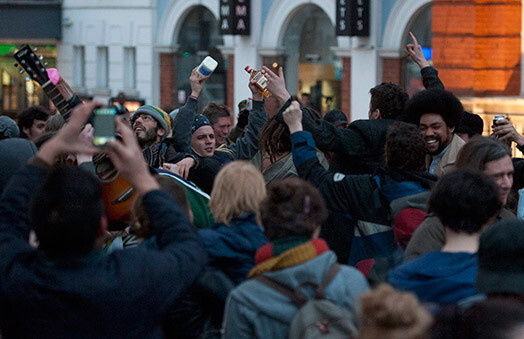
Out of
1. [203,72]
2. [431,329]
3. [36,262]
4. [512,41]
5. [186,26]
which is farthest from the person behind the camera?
[186,26]

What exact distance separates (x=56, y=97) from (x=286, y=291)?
2.96 meters

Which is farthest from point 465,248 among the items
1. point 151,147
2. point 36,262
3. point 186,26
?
point 186,26

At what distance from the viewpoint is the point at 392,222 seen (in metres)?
4.44

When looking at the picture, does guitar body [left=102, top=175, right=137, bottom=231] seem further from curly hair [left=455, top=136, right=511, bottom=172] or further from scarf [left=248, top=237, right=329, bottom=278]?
curly hair [left=455, top=136, right=511, bottom=172]

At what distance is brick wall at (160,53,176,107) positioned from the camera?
21.9 m

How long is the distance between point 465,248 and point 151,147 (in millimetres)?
3021

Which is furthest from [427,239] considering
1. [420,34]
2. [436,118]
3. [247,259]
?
[420,34]

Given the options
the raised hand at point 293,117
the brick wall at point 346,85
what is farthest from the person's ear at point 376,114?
the brick wall at point 346,85

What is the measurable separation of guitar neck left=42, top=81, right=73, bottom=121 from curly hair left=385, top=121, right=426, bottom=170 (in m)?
2.25

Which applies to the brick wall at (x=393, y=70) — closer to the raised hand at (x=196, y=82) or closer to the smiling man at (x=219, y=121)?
the smiling man at (x=219, y=121)

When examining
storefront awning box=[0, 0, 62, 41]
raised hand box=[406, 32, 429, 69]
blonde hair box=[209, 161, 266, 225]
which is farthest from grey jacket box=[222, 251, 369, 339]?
storefront awning box=[0, 0, 62, 41]

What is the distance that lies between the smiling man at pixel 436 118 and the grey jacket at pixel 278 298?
2.20 metres

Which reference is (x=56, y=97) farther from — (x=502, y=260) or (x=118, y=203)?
(x=502, y=260)

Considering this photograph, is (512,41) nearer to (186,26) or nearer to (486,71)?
(486,71)
